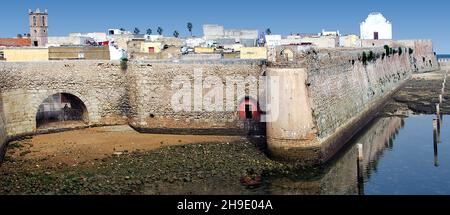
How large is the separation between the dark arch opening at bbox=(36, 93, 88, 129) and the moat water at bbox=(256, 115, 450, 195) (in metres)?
13.3

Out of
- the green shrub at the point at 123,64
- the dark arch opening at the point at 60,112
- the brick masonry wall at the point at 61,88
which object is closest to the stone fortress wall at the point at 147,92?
the brick masonry wall at the point at 61,88

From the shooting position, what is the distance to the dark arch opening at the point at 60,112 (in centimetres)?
2803

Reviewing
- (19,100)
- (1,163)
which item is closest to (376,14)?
(19,100)

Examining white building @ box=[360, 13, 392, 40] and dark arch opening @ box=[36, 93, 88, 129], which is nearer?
dark arch opening @ box=[36, 93, 88, 129]

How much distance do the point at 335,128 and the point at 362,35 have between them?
146 feet

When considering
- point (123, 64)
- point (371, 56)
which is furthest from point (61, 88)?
point (371, 56)

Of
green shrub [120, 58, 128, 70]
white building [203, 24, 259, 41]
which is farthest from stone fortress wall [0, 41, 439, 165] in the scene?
white building [203, 24, 259, 41]

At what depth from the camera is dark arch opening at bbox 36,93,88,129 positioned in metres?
28.0

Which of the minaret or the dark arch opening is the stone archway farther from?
the minaret

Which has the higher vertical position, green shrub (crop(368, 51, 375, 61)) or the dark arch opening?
green shrub (crop(368, 51, 375, 61))

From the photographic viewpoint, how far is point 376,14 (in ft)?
214

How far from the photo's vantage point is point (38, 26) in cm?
3997
